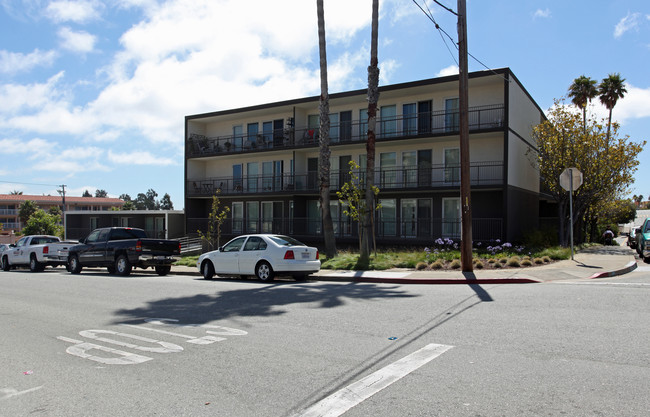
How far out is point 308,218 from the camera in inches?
1113

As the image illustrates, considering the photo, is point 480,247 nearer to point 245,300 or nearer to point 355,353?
point 245,300

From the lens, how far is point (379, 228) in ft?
85.5

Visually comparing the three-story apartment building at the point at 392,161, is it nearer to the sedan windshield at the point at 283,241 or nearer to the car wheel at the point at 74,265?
the sedan windshield at the point at 283,241

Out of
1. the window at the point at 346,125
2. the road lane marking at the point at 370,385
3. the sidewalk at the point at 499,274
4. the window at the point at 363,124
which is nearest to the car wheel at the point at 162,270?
the sidewalk at the point at 499,274

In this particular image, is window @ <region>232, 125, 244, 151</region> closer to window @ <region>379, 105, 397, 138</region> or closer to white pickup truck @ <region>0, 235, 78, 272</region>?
window @ <region>379, 105, 397, 138</region>

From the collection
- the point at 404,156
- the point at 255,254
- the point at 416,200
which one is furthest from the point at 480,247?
the point at 255,254

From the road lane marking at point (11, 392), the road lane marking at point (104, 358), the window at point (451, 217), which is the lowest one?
the road lane marking at point (11, 392)

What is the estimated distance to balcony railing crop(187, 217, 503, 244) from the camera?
76.3 feet

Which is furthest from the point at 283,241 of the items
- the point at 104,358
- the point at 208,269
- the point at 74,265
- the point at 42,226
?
the point at 42,226

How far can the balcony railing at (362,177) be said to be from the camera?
2347 centimetres

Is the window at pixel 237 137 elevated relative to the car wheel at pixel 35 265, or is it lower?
elevated

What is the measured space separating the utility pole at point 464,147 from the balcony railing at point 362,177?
873 centimetres

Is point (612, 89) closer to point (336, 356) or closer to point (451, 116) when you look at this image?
point (451, 116)

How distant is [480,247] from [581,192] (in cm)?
532
